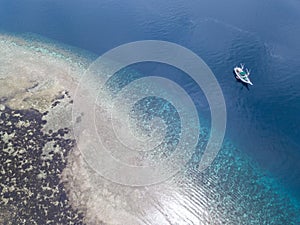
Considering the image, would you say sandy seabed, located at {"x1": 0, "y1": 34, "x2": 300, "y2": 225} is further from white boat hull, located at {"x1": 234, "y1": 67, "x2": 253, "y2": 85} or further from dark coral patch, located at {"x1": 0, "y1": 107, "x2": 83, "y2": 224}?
white boat hull, located at {"x1": 234, "y1": 67, "x2": 253, "y2": 85}

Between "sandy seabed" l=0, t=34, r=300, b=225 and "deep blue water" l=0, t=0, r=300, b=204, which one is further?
"deep blue water" l=0, t=0, r=300, b=204

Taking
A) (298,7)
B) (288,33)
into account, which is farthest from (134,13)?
(298,7)

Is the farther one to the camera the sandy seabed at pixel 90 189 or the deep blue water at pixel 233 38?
the deep blue water at pixel 233 38

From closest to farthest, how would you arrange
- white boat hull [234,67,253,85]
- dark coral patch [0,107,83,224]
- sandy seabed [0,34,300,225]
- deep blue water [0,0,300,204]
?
dark coral patch [0,107,83,224] → sandy seabed [0,34,300,225] → deep blue water [0,0,300,204] → white boat hull [234,67,253,85]

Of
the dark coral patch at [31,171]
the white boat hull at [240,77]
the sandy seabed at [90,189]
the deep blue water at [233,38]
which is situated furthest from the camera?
the white boat hull at [240,77]

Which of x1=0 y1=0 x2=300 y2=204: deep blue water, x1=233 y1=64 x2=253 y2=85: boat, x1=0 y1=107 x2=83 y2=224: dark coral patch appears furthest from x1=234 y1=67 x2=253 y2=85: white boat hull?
x1=0 y1=107 x2=83 y2=224: dark coral patch

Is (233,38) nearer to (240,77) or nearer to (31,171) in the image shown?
(240,77)

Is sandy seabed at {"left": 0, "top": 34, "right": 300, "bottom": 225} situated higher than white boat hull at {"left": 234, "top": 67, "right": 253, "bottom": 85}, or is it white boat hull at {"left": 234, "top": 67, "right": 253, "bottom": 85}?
white boat hull at {"left": 234, "top": 67, "right": 253, "bottom": 85}

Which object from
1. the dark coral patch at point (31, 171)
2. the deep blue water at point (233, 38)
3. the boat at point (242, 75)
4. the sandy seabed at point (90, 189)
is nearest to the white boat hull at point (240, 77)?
the boat at point (242, 75)

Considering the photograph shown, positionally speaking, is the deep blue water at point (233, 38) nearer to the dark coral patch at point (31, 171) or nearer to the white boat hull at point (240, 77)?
the white boat hull at point (240, 77)
